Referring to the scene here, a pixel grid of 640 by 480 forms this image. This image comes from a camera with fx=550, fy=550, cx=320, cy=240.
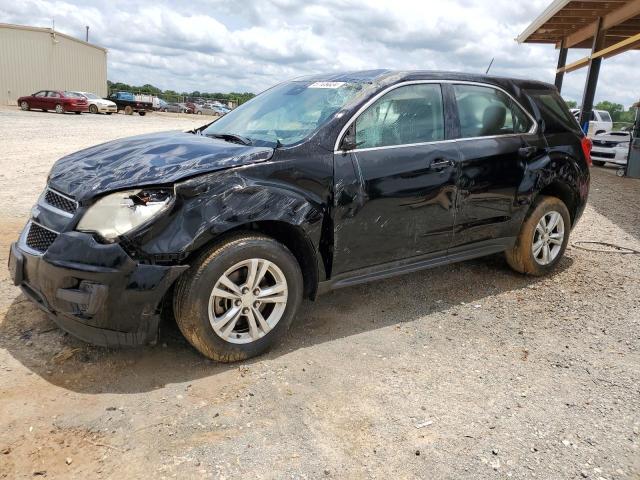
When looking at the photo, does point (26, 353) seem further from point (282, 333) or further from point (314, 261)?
point (314, 261)

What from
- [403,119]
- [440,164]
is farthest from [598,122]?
[403,119]

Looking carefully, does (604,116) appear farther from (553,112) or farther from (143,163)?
(143,163)

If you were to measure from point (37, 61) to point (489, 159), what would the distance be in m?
45.4

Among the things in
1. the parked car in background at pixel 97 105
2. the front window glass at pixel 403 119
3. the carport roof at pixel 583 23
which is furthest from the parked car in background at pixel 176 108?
the front window glass at pixel 403 119

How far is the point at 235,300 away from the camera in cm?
327

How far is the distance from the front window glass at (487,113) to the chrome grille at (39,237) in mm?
3021

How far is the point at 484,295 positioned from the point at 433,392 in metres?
1.83

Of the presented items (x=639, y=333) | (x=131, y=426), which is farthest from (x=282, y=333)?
(x=639, y=333)

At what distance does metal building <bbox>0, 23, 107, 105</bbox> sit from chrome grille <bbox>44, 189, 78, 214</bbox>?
144 feet

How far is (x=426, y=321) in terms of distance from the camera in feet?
13.8

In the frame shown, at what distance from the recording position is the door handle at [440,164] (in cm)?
406

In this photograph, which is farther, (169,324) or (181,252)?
(169,324)

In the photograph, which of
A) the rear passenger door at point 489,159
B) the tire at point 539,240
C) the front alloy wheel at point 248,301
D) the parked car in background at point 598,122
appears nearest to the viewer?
the front alloy wheel at point 248,301

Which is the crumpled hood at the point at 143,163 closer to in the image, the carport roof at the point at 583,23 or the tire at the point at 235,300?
the tire at the point at 235,300
